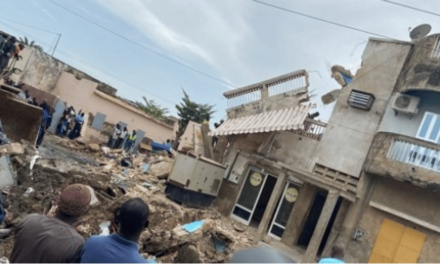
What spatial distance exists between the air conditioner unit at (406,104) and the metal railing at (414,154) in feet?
4.15

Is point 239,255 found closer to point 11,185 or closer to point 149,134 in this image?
point 11,185

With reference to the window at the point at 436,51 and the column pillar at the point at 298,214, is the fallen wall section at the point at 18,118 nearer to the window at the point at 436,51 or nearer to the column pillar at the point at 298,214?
the column pillar at the point at 298,214

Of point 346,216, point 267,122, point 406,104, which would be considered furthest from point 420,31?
point 346,216

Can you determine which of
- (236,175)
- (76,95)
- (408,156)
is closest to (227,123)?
(236,175)

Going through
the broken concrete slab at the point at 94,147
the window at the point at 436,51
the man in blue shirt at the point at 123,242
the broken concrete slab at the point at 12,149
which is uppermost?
the window at the point at 436,51

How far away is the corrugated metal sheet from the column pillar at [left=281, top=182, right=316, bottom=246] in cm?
246

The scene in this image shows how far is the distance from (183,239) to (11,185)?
12.4 ft

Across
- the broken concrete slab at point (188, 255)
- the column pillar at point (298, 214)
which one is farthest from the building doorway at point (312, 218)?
→ the broken concrete slab at point (188, 255)

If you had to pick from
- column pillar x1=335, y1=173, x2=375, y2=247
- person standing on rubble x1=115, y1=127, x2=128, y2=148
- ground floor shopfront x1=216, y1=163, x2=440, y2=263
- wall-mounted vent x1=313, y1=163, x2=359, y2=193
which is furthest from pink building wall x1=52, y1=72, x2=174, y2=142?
column pillar x1=335, y1=173, x2=375, y2=247

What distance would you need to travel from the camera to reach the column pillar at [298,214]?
1377 centimetres

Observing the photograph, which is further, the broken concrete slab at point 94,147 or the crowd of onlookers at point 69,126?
the crowd of onlookers at point 69,126

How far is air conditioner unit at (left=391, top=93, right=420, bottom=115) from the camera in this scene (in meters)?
12.9

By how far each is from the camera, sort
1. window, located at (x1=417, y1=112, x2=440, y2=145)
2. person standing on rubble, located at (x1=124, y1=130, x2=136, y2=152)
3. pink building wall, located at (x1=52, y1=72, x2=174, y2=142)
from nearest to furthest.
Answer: window, located at (x1=417, y1=112, x2=440, y2=145), person standing on rubble, located at (x1=124, y1=130, x2=136, y2=152), pink building wall, located at (x1=52, y1=72, x2=174, y2=142)

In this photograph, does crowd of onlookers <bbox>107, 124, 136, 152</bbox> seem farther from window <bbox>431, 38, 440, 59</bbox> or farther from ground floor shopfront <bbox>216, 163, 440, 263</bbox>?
window <bbox>431, 38, 440, 59</bbox>
